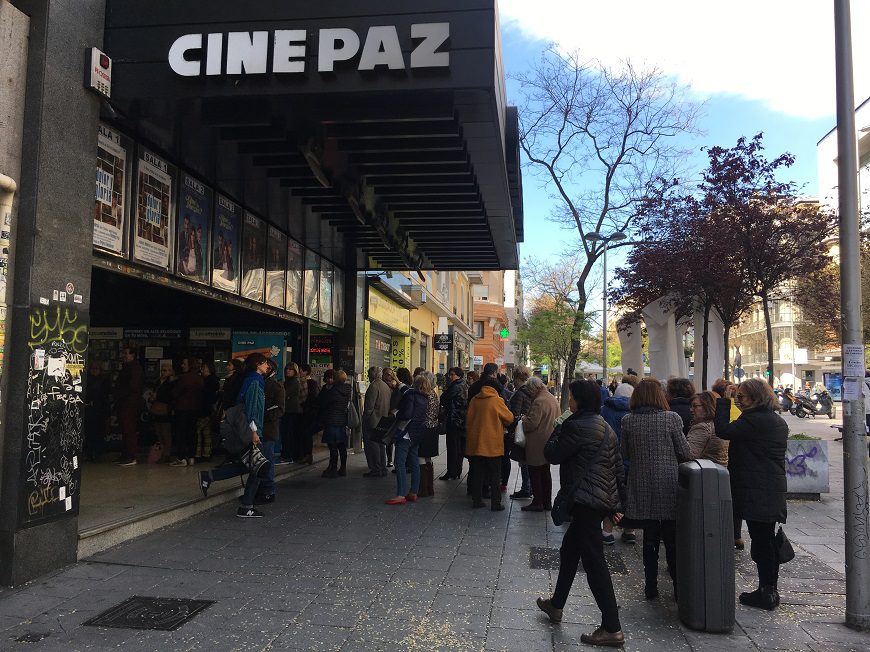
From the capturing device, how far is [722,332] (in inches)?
545

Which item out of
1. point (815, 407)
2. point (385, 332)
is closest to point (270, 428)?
point (385, 332)

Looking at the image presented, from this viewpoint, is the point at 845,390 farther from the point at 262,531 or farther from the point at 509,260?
the point at 509,260

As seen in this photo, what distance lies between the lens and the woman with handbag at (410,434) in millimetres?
8641

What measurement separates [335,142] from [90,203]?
2.64 meters

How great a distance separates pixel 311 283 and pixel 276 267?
5.96 ft

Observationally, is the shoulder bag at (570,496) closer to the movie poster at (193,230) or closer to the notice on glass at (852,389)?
the notice on glass at (852,389)

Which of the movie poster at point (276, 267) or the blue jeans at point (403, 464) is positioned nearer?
the blue jeans at point (403, 464)

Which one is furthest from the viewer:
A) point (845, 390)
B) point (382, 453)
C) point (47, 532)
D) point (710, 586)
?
point (382, 453)

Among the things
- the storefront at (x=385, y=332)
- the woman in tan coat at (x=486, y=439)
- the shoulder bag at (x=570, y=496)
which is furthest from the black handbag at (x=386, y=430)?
the storefront at (x=385, y=332)

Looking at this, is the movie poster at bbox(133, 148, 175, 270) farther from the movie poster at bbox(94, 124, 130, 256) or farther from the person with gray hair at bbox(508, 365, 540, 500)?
the person with gray hair at bbox(508, 365, 540, 500)

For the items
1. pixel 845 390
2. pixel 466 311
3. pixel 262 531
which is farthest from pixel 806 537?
pixel 466 311

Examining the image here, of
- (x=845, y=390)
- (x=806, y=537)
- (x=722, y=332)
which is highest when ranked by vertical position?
(x=722, y=332)

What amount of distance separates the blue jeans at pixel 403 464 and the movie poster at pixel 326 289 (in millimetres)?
5587

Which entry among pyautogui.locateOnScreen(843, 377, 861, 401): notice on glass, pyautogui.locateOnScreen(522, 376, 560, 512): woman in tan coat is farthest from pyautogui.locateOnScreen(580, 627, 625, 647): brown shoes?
pyautogui.locateOnScreen(522, 376, 560, 512): woman in tan coat
